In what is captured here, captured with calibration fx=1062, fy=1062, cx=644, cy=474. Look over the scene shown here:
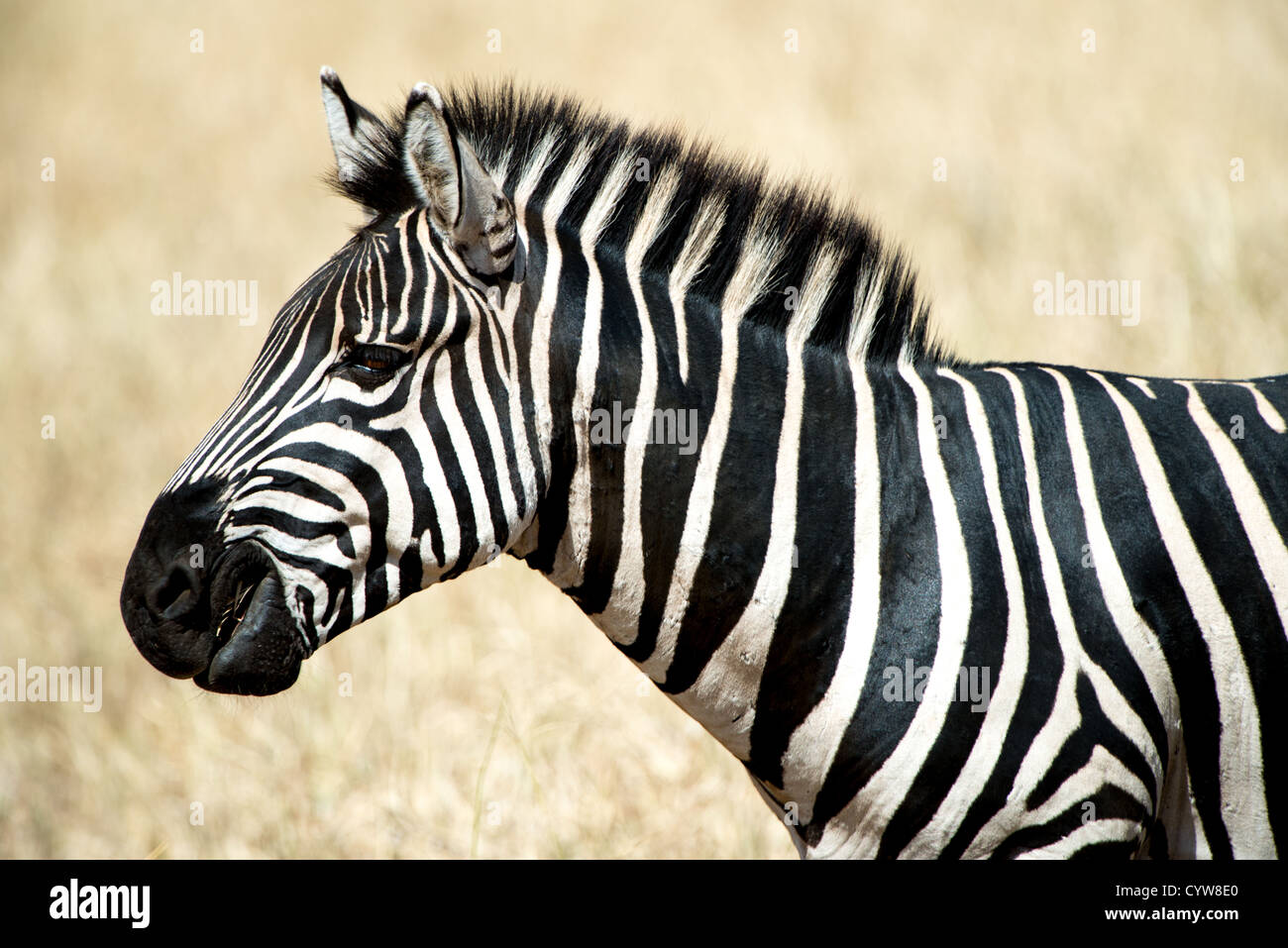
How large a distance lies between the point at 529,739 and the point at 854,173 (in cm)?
799

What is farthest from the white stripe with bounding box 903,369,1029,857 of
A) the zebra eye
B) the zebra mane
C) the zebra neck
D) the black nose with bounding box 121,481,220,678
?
the black nose with bounding box 121,481,220,678

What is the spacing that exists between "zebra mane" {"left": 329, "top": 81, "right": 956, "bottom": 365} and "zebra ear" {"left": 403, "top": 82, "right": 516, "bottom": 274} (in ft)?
0.84

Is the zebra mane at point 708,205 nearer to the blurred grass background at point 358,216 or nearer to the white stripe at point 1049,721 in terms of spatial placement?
the white stripe at point 1049,721

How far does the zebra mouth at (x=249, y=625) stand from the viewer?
9.70 ft

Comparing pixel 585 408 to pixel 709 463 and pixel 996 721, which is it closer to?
pixel 709 463

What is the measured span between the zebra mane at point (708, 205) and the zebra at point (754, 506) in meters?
0.01

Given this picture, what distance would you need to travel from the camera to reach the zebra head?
2.97 meters

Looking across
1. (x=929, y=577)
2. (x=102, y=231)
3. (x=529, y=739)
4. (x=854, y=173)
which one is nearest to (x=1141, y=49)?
(x=854, y=173)

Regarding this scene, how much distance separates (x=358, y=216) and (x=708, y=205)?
968 cm

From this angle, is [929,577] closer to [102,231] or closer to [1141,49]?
[1141,49]

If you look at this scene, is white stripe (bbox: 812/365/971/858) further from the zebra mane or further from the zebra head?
the zebra head

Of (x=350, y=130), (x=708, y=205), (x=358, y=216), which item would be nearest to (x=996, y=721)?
(x=708, y=205)

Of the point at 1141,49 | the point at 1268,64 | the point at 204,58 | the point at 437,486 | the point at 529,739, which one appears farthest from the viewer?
the point at 204,58

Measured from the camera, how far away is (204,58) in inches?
680
